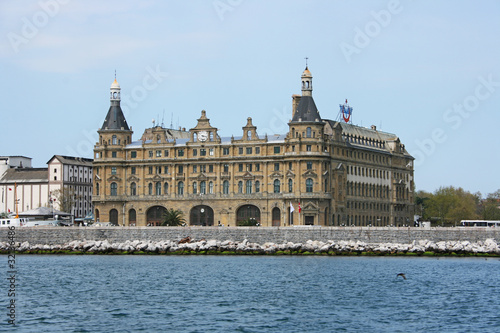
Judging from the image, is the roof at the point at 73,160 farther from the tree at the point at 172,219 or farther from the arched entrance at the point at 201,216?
the tree at the point at 172,219

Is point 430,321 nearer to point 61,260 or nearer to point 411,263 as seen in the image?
point 411,263

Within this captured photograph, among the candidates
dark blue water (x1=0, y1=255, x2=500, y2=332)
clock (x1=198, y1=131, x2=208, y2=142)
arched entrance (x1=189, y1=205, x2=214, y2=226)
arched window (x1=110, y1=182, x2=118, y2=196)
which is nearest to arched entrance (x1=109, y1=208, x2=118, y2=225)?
arched window (x1=110, y1=182, x2=118, y2=196)

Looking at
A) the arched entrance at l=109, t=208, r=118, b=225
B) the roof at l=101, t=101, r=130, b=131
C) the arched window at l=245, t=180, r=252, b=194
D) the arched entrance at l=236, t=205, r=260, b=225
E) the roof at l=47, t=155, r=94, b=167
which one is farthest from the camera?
the roof at l=47, t=155, r=94, b=167

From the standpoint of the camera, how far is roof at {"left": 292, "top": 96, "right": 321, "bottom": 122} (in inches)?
5340

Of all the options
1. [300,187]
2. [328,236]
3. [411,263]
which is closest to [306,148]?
[300,187]

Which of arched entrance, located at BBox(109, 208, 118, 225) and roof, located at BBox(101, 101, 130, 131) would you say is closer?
arched entrance, located at BBox(109, 208, 118, 225)

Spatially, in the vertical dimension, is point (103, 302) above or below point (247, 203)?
below

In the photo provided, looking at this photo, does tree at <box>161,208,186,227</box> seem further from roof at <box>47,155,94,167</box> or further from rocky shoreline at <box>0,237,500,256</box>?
roof at <box>47,155,94,167</box>

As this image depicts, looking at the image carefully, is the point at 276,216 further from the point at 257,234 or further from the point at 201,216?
the point at 257,234

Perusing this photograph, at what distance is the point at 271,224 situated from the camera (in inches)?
5404

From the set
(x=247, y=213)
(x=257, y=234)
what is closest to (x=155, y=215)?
(x=247, y=213)

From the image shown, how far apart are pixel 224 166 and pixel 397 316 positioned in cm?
8666

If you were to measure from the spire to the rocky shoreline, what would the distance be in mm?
36678

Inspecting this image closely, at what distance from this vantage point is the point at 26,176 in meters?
186
